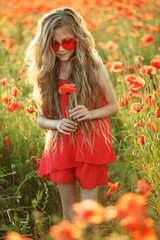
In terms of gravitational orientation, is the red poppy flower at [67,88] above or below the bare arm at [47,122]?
above

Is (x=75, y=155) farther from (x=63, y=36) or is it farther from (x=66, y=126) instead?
(x=63, y=36)

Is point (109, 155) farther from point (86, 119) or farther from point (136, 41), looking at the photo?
point (136, 41)

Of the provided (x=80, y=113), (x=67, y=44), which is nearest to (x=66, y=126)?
(x=80, y=113)

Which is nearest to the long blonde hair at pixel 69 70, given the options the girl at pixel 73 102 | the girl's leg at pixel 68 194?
the girl at pixel 73 102

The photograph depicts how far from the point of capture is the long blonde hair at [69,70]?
1686 mm

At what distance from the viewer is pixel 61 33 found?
1.67m

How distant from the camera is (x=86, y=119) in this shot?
1.63m

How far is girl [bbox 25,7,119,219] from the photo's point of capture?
168 cm

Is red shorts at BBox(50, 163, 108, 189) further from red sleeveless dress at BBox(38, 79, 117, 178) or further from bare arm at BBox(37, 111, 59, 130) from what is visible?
bare arm at BBox(37, 111, 59, 130)

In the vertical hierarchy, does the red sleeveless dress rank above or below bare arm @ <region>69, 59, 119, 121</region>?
below

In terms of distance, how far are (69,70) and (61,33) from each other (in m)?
0.20

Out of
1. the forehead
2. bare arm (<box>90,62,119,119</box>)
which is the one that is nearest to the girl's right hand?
bare arm (<box>90,62,119,119</box>)

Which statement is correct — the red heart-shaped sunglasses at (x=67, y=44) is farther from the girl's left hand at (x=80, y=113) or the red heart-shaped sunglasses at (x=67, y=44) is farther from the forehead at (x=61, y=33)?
the girl's left hand at (x=80, y=113)

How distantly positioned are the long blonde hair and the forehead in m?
0.02
